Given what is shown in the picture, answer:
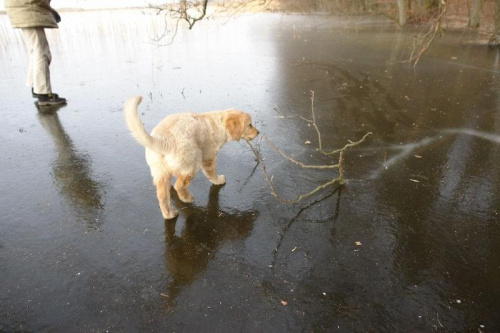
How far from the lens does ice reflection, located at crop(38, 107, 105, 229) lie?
11.7 ft

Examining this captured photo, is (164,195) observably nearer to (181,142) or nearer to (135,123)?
(181,142)

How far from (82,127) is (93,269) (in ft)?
11.9

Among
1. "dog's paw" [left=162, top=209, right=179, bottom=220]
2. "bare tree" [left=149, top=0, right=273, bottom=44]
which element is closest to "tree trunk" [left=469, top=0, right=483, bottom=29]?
"bare tree" [left=149, top=0, right=273, bottom=44]

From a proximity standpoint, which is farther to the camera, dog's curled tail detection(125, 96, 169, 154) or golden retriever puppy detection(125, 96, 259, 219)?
golden retriever puppy detection(125, 96, 259, 219)

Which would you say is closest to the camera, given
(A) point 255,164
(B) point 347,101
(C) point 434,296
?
(C) point 434,296

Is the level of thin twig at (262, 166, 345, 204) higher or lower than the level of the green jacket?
lower

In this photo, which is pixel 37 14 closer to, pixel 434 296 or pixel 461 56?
pixel 434 296

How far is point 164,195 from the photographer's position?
3.29 meters

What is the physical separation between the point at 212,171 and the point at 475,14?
647 inches

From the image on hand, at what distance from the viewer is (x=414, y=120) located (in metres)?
5.85

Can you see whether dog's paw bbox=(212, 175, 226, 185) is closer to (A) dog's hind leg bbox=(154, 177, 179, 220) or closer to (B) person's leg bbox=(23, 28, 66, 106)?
(A) dog's hind leg bbox=(154, 177, 179, 220)

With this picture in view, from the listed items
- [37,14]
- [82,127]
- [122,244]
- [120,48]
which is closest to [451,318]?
[122,244]

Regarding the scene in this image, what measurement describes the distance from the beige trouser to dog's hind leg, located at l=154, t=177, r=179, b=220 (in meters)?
4.75

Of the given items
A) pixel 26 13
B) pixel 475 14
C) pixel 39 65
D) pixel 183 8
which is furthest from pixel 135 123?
pixel 475 14
